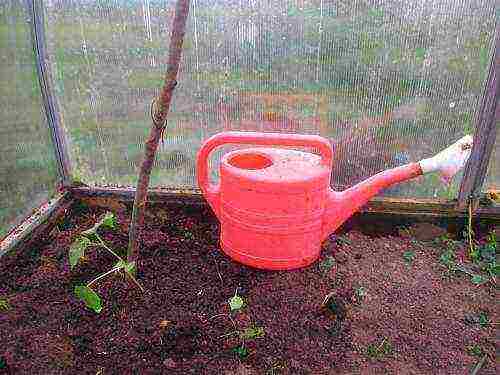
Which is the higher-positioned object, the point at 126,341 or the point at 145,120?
the point at 145,120

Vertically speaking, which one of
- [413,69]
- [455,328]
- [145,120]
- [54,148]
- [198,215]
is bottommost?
[455,328]

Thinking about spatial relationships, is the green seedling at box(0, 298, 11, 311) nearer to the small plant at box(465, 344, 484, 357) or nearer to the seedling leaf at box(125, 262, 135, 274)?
the seedling leaf at box(125, 262, 135, 274)

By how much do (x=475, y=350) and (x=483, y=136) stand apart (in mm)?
753

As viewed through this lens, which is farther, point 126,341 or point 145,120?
point 145,120

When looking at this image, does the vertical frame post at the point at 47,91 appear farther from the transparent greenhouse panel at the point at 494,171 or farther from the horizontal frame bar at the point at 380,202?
the transparent greenhouse panel at the point at 494,171

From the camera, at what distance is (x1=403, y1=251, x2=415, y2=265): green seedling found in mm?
1622

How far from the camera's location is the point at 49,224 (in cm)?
172

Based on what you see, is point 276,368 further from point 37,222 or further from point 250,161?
point 37,222

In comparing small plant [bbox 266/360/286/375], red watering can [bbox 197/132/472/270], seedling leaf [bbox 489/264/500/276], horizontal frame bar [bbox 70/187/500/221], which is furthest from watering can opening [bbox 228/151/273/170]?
Answer: seedling leaf [bbox 489/264/500/276]

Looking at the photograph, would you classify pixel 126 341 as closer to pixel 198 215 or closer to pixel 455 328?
pixel 198 215

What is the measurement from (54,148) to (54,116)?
0.44 ft

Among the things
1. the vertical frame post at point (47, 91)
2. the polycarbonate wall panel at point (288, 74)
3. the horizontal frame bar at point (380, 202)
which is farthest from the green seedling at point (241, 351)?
the vertical frame post at point (47, 91)

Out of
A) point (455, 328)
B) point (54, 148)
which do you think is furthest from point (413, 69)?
point (54, 148)

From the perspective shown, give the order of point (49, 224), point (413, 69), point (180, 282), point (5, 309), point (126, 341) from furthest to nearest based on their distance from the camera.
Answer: point (49, 224) → point (413, 69) → point (180, 282) → point (5, 309) → point (126, 341)
